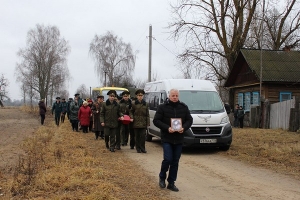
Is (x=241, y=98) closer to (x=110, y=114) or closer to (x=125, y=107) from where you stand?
(x=125, y=107)

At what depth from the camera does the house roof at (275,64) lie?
24.2 metres

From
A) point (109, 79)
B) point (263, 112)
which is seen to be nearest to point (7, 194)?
point (263, 112)

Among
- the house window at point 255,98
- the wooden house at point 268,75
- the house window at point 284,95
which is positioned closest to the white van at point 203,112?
the wooden house at point 268,75

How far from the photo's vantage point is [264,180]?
287 inches

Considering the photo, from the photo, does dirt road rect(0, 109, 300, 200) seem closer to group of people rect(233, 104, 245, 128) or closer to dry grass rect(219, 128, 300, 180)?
dry grass rect(219, 128, 300, 180)

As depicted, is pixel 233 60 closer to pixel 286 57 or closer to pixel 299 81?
pixel 286 57

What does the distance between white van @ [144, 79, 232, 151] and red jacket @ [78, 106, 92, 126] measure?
427 centimetres

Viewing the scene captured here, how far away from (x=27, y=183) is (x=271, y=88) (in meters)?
21.5

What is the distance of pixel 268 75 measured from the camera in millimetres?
24219

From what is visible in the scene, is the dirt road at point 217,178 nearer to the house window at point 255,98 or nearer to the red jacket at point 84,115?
the red jacket at point 84,115

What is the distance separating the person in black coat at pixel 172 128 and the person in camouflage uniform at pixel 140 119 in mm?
4453

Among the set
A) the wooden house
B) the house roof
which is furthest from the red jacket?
the house roof

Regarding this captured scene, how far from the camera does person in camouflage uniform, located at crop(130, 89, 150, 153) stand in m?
10.8

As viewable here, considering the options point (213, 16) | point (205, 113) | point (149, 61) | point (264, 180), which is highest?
point (213, 16)
